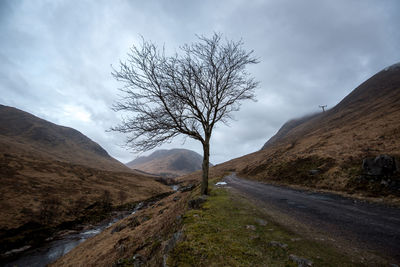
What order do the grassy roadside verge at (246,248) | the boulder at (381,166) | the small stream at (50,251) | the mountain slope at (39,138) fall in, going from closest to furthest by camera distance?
the grassy roadside verge at (246,248) → the boulder at (381,166) → the small stream at (50,251) → the mountain slope at (39,138)

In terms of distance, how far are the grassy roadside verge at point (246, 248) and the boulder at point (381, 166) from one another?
42.1ft

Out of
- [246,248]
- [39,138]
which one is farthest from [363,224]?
[39,138]

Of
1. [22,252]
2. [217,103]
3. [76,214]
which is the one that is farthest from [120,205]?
[217,103]

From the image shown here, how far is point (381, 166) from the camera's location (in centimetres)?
1273

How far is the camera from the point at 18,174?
32.7 metres

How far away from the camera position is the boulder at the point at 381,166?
40.4ft

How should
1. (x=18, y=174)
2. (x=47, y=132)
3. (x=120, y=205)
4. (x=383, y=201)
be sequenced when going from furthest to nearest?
1. (x=47, y=132)
2. (x=120, y=205)
3. (x=18, y=174)
4. (x=383, y=201)

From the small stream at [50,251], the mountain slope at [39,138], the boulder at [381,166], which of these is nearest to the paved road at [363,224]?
the boulder at [381,166]

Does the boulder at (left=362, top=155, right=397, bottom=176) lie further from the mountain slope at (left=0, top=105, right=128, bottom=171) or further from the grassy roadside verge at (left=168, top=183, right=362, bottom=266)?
the mountain slope at (left=0, top=105, right=128, bottom=171)

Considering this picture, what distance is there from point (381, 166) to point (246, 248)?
1576cm

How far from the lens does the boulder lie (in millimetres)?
12311

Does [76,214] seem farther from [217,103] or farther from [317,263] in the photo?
[317,263]

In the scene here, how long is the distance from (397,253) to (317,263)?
8.07ft

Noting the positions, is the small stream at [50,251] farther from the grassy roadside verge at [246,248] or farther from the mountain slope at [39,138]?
the mountain slope at [39,138]
